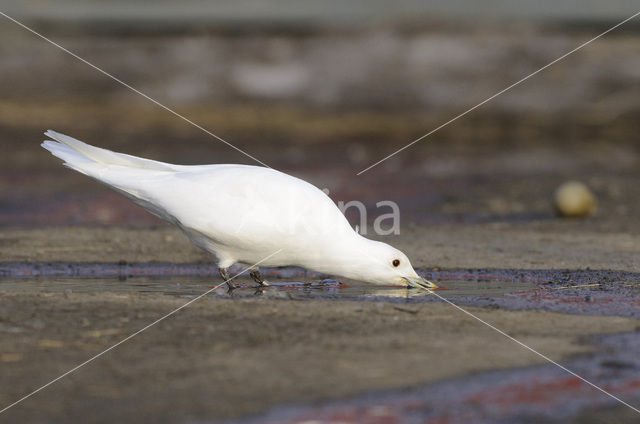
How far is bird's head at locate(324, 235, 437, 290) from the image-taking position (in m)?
7.12

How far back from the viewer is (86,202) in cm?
1357

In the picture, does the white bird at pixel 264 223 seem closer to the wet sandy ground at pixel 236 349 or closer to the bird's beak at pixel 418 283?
the bird's beak at pixel 418 283

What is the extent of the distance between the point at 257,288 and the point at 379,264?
0.89 meters

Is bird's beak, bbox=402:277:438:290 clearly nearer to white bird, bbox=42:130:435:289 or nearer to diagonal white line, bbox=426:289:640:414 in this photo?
white bird, bbox=42:130:435:289

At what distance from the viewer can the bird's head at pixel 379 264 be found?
7.12 m

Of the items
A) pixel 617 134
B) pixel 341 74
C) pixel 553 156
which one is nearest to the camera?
pixel 553 156

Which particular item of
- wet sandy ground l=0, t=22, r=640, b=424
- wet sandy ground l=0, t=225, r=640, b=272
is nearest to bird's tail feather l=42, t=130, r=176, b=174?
wet sandy ground l=0, t=22, r=640, b=424

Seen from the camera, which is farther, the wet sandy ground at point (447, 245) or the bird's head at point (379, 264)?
the wet sandy ground at point (447, 245)

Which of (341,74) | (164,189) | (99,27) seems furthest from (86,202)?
(99,27)

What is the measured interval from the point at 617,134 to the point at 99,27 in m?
14.2

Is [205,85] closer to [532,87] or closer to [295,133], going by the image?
[295,133]

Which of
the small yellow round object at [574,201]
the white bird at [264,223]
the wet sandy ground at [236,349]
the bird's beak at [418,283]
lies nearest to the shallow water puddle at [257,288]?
the bird's beak at [418,283]

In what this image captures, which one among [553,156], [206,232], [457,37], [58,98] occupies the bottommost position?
[206,232]

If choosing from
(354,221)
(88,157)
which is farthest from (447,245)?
(88,157)
